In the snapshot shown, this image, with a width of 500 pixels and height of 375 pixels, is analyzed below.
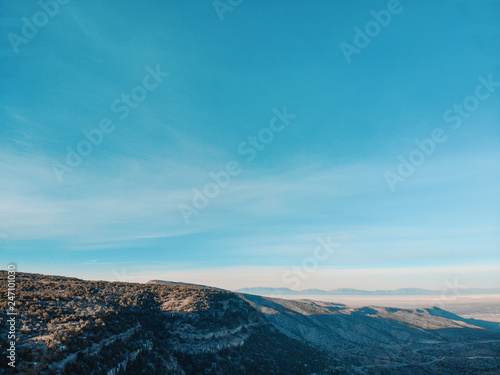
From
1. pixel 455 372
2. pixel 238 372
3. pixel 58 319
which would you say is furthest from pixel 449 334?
pixel 58 319

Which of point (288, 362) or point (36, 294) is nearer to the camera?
point (36, 294)

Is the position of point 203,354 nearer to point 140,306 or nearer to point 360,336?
point 140,306

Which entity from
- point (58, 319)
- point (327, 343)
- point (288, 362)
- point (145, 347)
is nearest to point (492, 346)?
point (327, 343)

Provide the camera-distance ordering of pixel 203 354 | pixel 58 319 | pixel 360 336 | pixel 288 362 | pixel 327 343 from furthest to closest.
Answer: pixel 360 336 → pixel 327 343 → pixel 288 362 → pixel 203 354 → pixel 58 319

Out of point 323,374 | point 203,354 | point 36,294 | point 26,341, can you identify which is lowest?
point 323,374

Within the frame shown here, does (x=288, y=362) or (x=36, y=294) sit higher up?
(x=36, y=294)

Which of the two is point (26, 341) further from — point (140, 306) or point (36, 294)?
point (140, 306)

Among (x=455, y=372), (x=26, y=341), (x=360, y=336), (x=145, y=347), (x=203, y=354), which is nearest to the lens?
(x=26, y=341)

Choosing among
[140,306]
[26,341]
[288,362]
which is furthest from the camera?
[288,362]

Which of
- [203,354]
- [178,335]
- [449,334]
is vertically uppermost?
[178,335]
